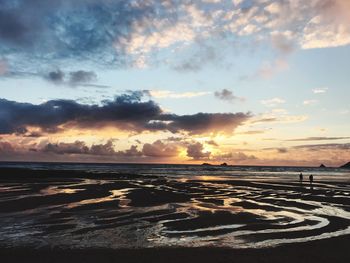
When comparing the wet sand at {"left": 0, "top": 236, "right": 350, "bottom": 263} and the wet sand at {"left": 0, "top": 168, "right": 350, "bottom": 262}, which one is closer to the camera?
the wet sand at {"left": 0, "top": 236, "right": 350, "bottom": 263}

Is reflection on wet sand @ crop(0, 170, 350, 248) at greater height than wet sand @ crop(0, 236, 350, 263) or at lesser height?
greater

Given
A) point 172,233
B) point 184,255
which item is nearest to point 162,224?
point 172,233

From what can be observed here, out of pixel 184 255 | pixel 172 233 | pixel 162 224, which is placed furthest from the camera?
pixel 162 224

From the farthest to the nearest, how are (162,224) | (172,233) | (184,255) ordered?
(162,224) → (172,233) → (184,255)

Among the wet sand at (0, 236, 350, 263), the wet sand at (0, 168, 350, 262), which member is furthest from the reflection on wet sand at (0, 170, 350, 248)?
the wet sand at (0, 236, 350, 263)

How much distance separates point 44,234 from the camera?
617 inches

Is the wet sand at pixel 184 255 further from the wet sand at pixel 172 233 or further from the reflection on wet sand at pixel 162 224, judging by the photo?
the reflection on wet sand at pixel 162 224

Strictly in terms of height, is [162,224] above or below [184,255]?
above

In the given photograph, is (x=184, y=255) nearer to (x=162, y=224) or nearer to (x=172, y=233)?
(x=172, y=233)

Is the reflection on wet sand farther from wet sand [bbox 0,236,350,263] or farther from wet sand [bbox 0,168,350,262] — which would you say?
wet sand [bbox 0,236,350,263]

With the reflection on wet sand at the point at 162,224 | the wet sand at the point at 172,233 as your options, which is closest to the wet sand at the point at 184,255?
the wet sand at the point at 172,233

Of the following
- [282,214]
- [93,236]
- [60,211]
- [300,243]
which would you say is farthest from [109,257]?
[282,214]

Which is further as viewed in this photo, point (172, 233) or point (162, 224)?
point (162, 224)

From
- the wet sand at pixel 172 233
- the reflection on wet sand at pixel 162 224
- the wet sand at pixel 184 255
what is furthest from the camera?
the reflection on wet sand at pixel 162 224
